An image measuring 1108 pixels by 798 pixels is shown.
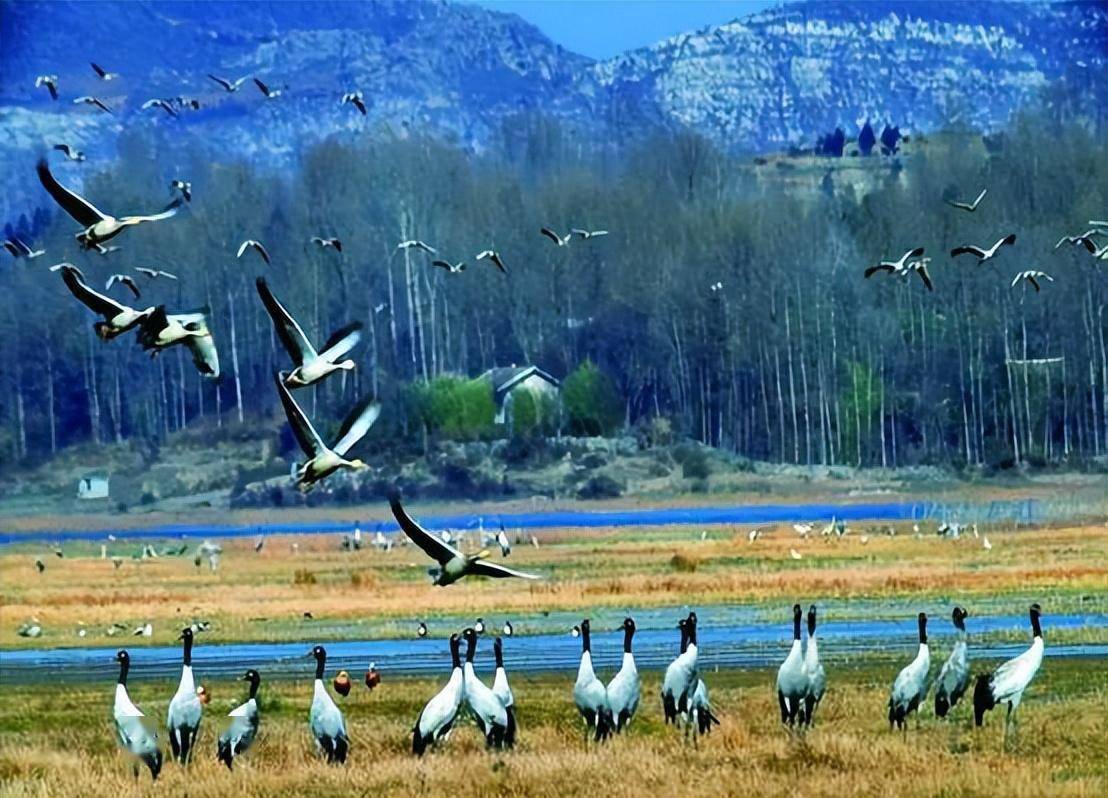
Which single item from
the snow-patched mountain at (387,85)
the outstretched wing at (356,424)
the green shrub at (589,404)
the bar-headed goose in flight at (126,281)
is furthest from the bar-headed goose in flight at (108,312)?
the snow-patched mountain at (387,85)

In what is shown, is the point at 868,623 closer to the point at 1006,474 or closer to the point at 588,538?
the point at 588,538

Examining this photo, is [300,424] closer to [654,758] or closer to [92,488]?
[654,758]

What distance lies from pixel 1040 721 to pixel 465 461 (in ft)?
177

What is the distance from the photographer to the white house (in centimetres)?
7838

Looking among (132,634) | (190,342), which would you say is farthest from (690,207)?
(190,342)

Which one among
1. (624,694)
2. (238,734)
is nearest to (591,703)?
(624,694)

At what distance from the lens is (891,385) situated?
80.4m

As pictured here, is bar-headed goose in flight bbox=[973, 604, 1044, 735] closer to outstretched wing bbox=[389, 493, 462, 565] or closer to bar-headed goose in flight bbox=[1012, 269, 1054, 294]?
outstretched wing bbox=[389, 493, 462, 565]

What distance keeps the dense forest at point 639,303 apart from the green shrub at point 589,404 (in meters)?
0.12

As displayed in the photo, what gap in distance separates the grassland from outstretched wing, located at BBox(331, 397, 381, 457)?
9.70ft

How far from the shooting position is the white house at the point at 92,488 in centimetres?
7838

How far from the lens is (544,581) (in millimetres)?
42031

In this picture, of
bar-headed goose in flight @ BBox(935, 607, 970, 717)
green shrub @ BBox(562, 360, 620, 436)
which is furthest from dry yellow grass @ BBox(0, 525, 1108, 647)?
green shrub @ BBox(562, 360, 620, 436)

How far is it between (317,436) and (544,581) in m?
24.2
